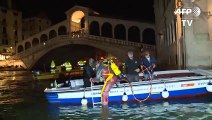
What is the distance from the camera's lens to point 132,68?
15961mm

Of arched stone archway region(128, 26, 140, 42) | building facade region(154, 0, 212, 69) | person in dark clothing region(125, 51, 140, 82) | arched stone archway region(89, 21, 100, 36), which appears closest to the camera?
person in dark clothing region(125, 51, 140, 82)

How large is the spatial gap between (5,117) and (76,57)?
6708 centimetres

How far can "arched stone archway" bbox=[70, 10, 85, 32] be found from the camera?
78.9 metres

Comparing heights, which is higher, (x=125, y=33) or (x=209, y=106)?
(x=125, y=33)

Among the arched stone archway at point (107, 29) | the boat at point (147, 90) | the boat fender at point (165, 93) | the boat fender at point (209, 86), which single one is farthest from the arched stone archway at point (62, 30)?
the boat fender at point (209, 86)

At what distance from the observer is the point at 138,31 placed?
67750 millimetres

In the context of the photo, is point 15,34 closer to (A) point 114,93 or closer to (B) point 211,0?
(B) point 211,0

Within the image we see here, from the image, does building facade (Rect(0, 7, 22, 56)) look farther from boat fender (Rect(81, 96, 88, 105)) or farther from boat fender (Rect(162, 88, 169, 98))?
boat fender (Rect(162, 88, 169, 98))

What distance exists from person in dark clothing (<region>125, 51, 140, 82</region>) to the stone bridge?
131ft

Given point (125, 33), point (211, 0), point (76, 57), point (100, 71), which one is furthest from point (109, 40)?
point (100, 71)

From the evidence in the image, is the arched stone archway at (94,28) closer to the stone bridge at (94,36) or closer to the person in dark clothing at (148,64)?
the stone bridge at (94,36)

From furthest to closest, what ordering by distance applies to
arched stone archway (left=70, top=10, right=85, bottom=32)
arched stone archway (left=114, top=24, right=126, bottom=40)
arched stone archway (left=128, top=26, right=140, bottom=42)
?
arched stone archway (left=70, top=10, right=85, bottom=32) → arched stone archway (left=114, top=24, right=126, bottom=40) → arched stone archway (left=128, top=26, right=140, bottom=42)

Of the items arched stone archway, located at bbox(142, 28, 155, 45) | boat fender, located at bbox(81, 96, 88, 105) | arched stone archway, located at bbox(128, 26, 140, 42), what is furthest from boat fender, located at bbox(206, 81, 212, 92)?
arched stone archway, located at bbox(128, 26, 140, 42)

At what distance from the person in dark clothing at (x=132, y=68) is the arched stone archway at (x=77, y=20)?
62.4 metres
